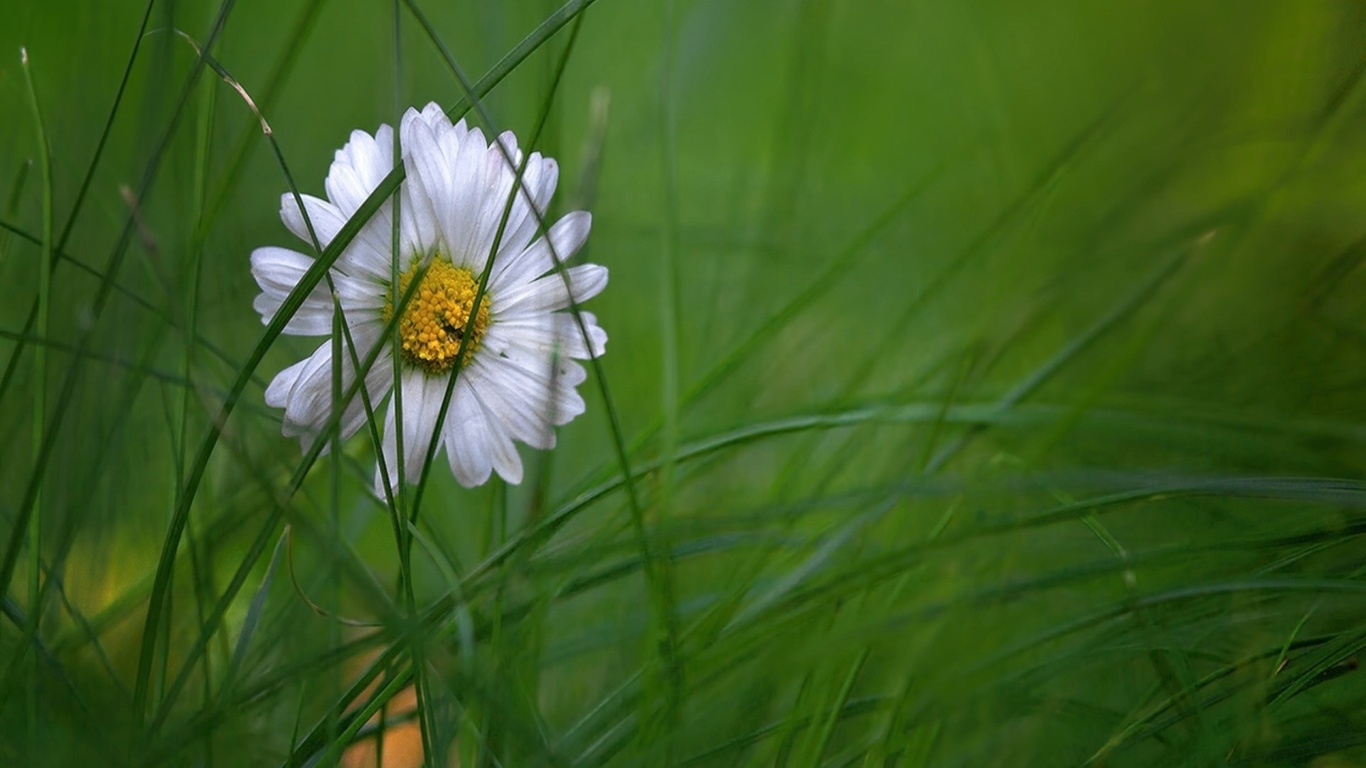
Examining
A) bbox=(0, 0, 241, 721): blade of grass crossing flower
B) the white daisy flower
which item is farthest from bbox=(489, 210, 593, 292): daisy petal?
bbox=(0, 0, 241, 721): blade of grass crossing flower

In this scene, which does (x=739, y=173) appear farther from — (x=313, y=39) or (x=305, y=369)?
(x=305, y=369)

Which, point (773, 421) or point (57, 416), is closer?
point (57, 416)

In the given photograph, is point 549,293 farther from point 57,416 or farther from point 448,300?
point 57,416

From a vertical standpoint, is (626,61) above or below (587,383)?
above

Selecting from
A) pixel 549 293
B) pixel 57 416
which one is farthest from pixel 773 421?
pixel 57 416

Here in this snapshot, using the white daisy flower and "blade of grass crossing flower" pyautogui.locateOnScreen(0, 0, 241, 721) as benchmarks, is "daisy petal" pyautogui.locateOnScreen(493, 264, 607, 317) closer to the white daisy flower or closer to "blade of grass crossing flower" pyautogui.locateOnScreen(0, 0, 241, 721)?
the white daisy flower

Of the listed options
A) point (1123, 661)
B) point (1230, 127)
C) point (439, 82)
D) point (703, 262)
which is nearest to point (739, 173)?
point (703, 262)
